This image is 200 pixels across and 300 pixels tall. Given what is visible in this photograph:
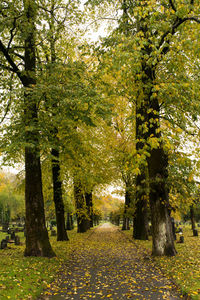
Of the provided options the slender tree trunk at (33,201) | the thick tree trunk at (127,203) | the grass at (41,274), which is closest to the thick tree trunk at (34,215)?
Result: the slender tree trunk at (33,201)

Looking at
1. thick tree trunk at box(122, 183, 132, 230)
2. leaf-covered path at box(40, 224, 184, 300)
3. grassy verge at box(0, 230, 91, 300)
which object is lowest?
leaf-covered path at box(40, 224, 184, 300)

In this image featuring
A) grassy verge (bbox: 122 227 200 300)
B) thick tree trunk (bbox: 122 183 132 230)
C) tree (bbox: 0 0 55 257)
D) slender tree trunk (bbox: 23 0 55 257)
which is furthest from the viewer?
thick tree trunk (bbox: 122 183 132 230)

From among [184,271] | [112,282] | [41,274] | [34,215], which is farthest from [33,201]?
[184,271]

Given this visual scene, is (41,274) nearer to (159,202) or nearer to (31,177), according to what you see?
(31,177)

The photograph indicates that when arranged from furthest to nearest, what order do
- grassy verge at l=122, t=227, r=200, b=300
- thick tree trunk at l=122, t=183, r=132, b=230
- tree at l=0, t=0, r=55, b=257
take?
1. thick tree trunk at l=122, t=183, r=132, b=230
2. tree at l=0, t=0, r=55, b=257
3. grassy verge at l=122, t=227, r=200, b=300

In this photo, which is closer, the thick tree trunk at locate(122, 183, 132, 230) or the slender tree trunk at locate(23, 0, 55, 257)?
the slender tree trunk at locate(23, 0, 55, 257)

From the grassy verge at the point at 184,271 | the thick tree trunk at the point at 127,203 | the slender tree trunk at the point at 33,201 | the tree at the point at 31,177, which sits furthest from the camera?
the thick tree trunk at the point at 127,203

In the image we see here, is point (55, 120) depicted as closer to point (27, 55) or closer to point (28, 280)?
point (27, 55)

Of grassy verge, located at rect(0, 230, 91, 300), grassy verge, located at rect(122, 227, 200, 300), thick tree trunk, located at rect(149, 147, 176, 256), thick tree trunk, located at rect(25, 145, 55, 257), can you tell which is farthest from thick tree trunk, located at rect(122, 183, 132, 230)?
grassy verge, located at rect(0, 230, 91, 300)

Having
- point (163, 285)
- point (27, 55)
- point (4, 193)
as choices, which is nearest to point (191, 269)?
point (163, 285)

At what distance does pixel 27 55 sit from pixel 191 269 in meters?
11.6

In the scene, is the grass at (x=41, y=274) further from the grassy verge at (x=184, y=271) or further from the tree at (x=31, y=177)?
the tree at (x=31, y=177)

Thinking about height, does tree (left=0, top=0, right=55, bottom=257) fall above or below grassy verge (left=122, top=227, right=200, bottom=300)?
above

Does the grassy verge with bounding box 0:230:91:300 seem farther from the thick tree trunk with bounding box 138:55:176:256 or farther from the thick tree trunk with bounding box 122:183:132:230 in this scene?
the thick tree trunk with bounding box 122:183:132:230
